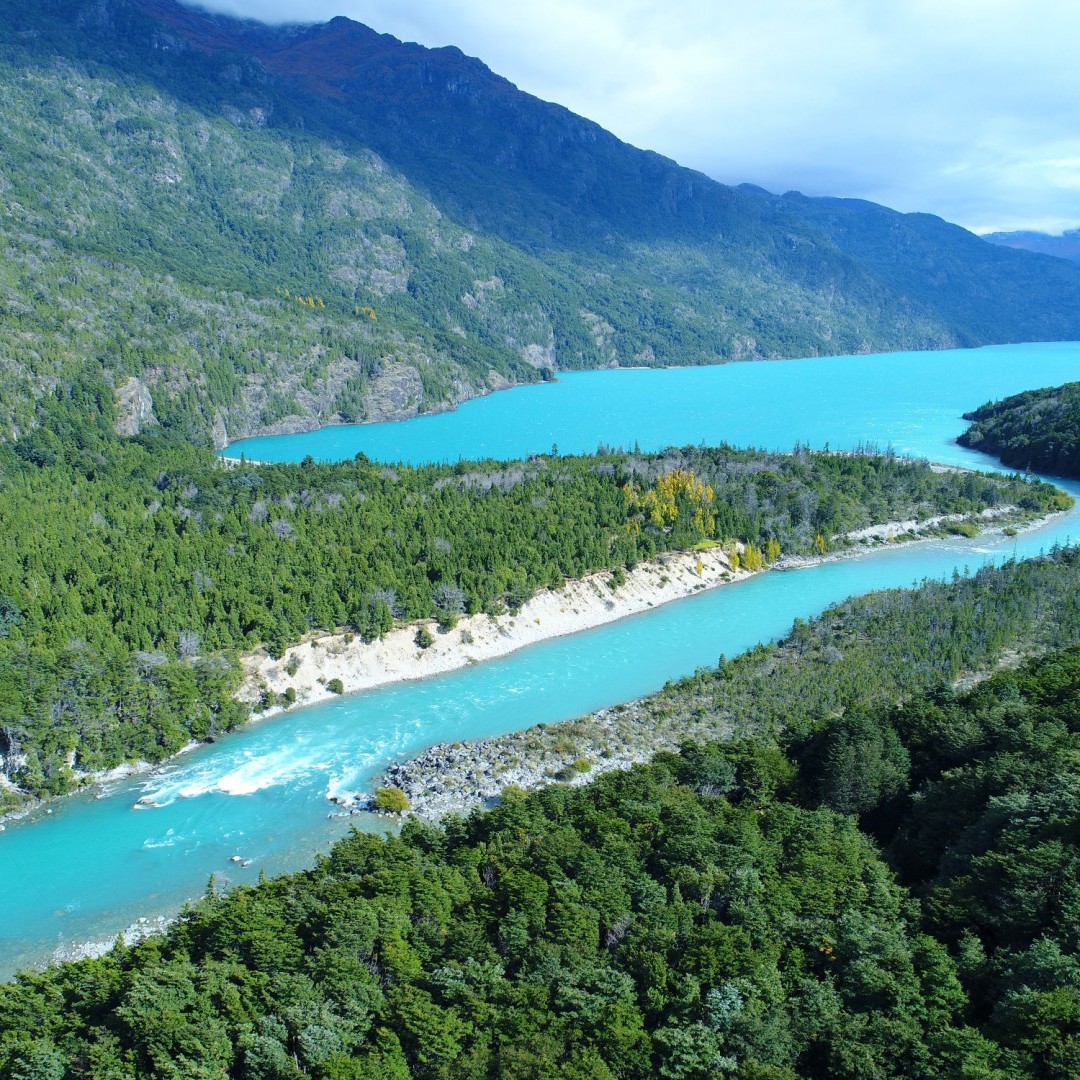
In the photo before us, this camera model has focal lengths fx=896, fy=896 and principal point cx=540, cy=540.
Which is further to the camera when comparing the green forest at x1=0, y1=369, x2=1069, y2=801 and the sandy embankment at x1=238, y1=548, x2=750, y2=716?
the sandy embankment at x1=238, y1=548, x2=750, y2=716

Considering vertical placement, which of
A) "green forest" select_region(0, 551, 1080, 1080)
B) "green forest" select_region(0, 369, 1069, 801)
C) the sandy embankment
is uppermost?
"green forest" select_region(0, 369, 1069, 801)

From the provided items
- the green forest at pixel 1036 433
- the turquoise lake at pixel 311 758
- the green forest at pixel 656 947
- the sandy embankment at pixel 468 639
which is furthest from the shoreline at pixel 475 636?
the green forest at pixel 1036 433

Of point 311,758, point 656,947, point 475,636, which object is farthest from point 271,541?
point 656,947

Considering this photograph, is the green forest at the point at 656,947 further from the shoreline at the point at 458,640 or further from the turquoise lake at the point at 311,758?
the shoreline at the point at 458,640

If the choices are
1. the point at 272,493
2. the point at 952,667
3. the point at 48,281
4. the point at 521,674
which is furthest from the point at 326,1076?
the point at 48,281

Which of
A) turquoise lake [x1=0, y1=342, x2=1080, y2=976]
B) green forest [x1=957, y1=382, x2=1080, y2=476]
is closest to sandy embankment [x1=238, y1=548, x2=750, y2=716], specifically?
turquoise lake [x1=0, y1=342, x2=1080, y2=976]

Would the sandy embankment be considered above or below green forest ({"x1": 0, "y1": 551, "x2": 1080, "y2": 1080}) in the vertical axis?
above

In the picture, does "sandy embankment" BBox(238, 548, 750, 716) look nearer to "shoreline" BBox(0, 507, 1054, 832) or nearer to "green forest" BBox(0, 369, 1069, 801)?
"shoreline" BBox(0, 507, 1054, 832)
